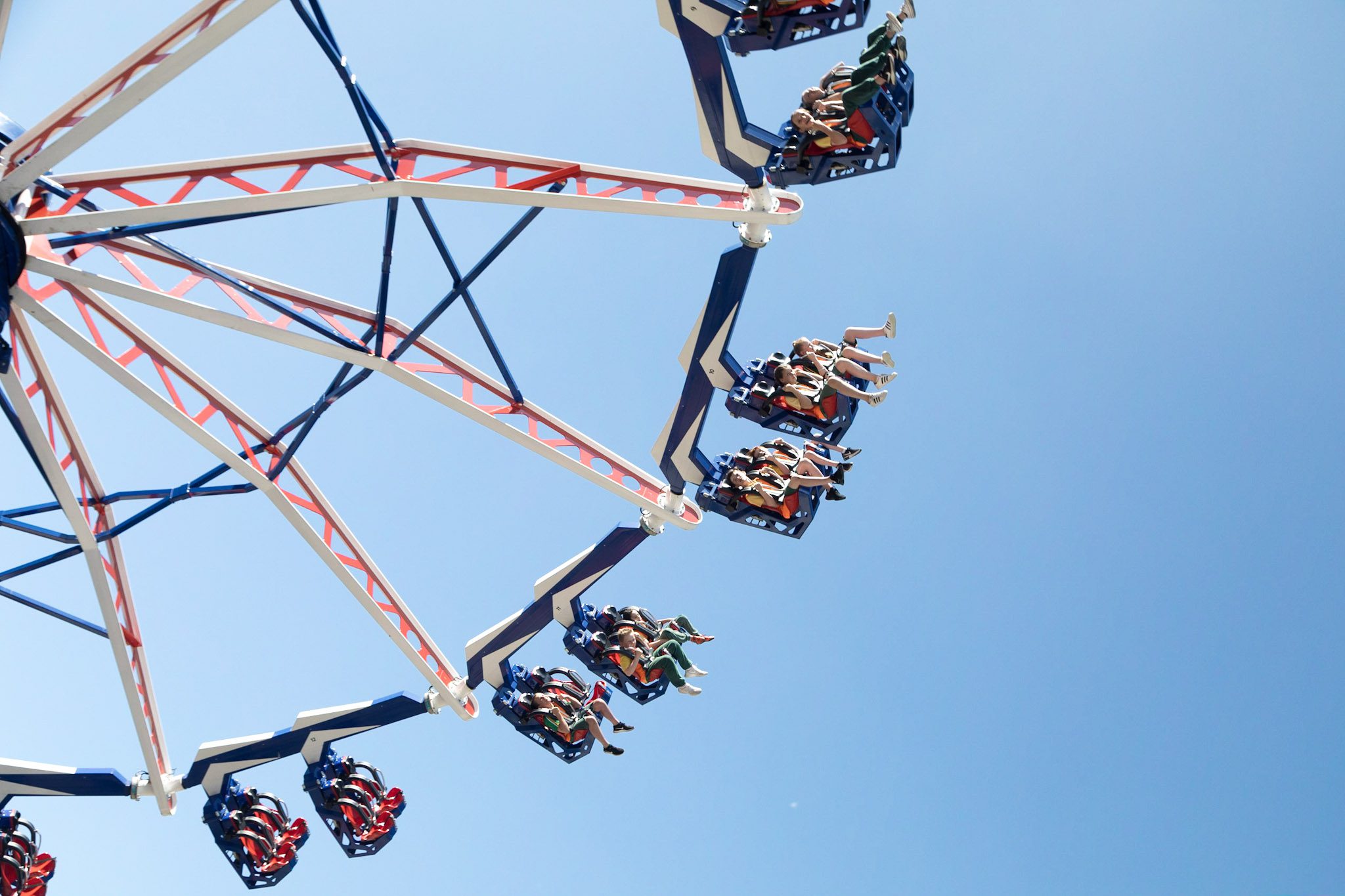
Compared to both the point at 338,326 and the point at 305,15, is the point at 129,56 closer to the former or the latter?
the point at 305,15

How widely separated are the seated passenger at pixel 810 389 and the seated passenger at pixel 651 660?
15.9 feet

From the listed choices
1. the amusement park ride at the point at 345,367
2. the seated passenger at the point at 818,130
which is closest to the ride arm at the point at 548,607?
the amusement park ride at the point at 345,367

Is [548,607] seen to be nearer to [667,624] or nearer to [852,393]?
[667,624]

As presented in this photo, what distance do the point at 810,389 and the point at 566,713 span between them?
7.13 metres

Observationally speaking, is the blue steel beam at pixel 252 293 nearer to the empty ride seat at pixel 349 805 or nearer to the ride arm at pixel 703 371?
the ride arm at pixel 703 371

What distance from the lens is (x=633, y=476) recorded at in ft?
71.7

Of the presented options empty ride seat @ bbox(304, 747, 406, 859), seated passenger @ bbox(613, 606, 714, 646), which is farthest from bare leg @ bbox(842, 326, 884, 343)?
empty ride seat @ bbox(304, 747, 406, 859)

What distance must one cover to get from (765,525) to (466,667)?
5.73 m

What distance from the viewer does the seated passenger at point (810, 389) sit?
20.1 meters

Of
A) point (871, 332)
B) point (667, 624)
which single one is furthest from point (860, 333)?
point (667, 624)

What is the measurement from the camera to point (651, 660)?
22.7 metres

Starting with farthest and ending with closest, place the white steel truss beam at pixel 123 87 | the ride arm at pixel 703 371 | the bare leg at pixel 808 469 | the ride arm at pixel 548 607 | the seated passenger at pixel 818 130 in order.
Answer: the ride arm at pixel 548 607 < the bare leg at pixel 808 469 < the ride arm at pixel 703 371 < the seated passenger at pixel 818 130 < the white steel truss beam at pixel 123 87

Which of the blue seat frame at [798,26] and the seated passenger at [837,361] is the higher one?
the blue seat frame at [798,26]

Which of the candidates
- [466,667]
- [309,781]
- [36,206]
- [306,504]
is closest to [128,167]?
[36,206]
